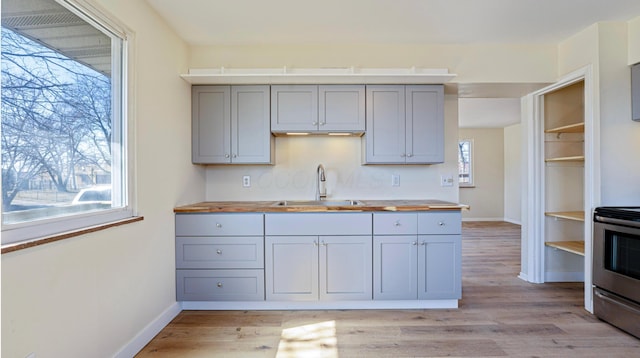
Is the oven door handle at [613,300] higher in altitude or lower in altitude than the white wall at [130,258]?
lower

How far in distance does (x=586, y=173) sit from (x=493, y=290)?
132 cm

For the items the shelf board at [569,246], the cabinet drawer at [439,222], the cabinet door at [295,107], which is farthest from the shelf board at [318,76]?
the shelf board at [569,246]

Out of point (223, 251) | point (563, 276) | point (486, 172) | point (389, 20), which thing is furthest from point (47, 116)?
point (486, 172)

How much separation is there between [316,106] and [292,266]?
4.54ft

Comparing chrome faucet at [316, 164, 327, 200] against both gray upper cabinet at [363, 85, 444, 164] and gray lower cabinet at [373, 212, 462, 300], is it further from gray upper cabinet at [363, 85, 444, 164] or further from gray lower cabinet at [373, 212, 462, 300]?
gray lower cabinet at [373, 212, 462, 300]

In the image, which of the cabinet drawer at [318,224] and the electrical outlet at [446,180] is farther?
the electrical outlet at [446,180]

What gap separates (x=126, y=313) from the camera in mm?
1826

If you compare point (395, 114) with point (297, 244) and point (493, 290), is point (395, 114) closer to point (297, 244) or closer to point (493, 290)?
point (297, 244)

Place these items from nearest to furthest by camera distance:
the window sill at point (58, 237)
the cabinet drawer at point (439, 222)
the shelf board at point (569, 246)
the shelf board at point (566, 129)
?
1. the window sill at point (58, 237)
2. the cabinet drawer at point (439, 222)
3. the shelf board at point (569, 246)
4. the shelf board at point (566, 129)

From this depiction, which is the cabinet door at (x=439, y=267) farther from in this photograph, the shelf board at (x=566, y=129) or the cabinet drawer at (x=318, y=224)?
the shelf board at (x=566, y=129)

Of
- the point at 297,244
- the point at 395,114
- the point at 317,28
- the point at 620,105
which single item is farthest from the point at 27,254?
the point at 620,105

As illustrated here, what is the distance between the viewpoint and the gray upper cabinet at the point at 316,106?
8.71 ft

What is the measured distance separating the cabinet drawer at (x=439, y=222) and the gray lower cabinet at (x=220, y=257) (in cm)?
131

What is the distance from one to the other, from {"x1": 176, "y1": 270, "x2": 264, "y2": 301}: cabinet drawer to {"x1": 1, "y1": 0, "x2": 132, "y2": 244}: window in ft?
2.78
